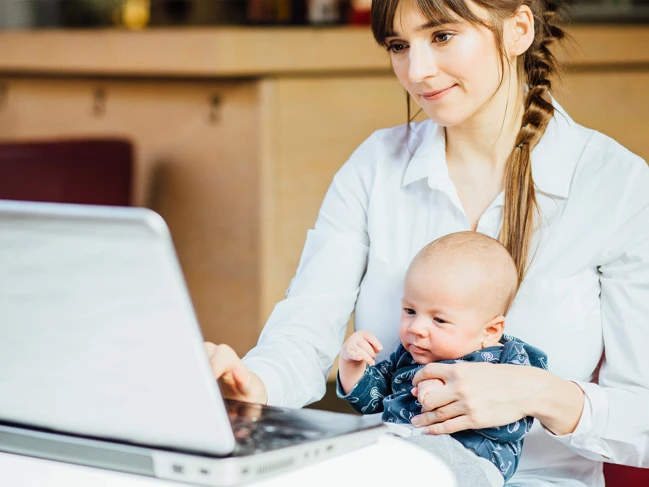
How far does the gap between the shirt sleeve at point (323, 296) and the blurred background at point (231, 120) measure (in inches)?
55.3

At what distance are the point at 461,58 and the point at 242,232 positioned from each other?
5.96ft

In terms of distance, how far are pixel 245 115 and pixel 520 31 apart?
1699 mm

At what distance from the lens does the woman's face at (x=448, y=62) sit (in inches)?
56.0

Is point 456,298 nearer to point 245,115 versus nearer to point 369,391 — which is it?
point 369,391

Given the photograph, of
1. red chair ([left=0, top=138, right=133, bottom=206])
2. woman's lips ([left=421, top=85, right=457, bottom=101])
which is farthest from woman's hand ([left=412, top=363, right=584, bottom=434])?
red chair ([left=0, top=138, right=133, bottom=206])

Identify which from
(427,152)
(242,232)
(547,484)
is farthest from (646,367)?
(242,232)

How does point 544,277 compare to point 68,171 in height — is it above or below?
above

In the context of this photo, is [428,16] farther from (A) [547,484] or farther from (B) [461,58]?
(A) [547,484]

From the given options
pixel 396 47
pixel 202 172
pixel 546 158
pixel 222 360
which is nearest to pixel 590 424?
pixel 546 158

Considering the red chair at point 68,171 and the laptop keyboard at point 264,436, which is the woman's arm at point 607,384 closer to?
the laptop keyboard at point 264,436

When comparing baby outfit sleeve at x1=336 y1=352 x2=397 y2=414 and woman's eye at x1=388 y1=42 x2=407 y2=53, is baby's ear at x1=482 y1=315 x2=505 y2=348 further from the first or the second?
woman's eye at x1=388 y1=42 x2=407 y2=53

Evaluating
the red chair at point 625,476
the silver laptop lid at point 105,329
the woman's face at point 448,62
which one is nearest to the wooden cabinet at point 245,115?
the woman's face at point 448,62

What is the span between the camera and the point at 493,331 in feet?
4.51

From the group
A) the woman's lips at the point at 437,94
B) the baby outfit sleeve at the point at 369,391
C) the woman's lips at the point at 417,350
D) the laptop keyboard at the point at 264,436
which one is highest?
the woman's lips at the point at 437,94
